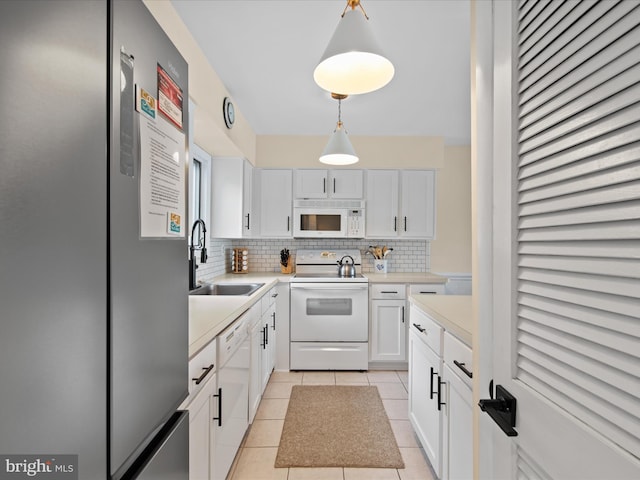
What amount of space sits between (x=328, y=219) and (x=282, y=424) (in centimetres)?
220

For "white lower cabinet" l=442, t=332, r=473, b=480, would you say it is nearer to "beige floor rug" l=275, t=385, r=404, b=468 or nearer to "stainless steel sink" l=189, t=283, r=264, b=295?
"beige floor rug" l=275, t=385, r=404, b=468

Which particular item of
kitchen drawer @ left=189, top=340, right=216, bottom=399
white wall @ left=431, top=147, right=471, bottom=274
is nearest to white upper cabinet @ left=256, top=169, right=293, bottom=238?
white wall @ left=431, top=147, right=471, bottom=274

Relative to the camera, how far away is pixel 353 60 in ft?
4.58

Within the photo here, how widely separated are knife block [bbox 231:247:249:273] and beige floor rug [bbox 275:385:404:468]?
5.18ft

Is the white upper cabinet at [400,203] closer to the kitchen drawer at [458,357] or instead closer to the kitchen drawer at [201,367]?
the kitchen drawer at [458,357]

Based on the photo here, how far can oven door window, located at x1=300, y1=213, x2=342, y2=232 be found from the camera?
13.1ft

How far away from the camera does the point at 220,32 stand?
2.05 metres

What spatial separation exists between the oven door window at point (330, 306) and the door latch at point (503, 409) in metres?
2.72

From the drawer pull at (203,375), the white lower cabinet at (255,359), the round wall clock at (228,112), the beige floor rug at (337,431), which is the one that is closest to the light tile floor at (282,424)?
the beige floor rug at (337,431)

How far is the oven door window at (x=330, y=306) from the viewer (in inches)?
141

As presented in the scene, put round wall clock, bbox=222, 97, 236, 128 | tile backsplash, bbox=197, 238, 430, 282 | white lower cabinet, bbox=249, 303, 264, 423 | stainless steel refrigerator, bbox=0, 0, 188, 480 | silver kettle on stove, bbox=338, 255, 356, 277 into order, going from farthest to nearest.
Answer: tile backsplash, bbox=197, 238, 430, 282 < silver kettle on stove, bbox=338, 255, 356, 277 < round wall clock, bbox=222, 97, 236, 128 < white lower cabinet, bbox=249, 303, 264, 423 < stainless steel refrigerator, bbox=0, 0, 188, 480

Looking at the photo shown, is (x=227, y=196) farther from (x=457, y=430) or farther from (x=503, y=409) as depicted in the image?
(x=503, y=409)

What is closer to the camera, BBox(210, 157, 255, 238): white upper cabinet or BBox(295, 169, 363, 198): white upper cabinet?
BBox(210, 157, 255, 238): white upper cabinet

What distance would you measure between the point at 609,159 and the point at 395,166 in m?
3.58
